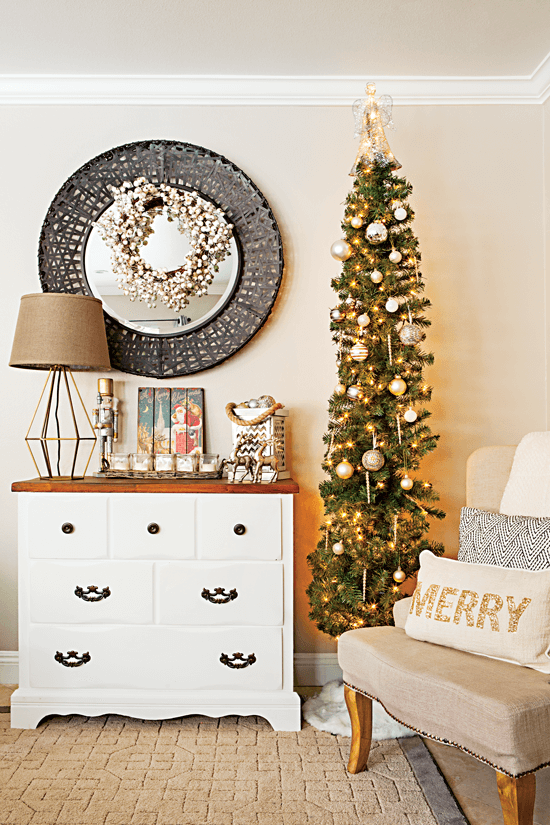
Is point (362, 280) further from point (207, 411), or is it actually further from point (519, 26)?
point (519, 26)

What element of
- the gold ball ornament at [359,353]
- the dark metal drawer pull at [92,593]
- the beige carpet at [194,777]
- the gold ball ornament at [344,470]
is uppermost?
the gold ball ornament at [359,353]

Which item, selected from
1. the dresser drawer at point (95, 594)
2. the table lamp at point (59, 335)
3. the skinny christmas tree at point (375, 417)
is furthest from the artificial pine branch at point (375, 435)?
the table lamp at point (59, 335)

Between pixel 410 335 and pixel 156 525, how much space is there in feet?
3.92

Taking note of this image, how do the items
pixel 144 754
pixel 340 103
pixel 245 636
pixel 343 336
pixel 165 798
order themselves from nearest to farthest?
pixel 165 798 < pixel 144 754 < pixel 245 636 < pixel 343 336 < pixel 340 103

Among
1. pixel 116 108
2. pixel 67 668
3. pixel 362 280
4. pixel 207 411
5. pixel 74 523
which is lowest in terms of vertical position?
pixel 67 668

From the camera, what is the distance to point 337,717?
249cm

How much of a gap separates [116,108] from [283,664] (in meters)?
2.51

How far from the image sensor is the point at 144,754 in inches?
88.5

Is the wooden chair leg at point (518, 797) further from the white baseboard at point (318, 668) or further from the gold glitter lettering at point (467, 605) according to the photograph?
the white baseboard at point (318, 668)

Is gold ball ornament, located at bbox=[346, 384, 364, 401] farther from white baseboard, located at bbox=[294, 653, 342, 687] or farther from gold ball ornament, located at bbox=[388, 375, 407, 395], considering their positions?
white baseboard, located at bbox=[294, 653, 342, 687]

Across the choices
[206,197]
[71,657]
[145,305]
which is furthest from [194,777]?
[206,197]

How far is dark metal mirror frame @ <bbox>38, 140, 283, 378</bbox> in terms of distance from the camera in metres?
2.90

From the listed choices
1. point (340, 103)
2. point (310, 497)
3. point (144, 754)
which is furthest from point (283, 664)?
point (340, 103)

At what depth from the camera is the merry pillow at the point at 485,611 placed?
1756 millimetres
